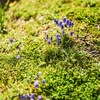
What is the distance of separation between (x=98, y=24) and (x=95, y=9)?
35.1 inches

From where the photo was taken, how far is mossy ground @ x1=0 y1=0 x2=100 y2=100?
3176 millimetres

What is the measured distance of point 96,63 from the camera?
364 centimetres

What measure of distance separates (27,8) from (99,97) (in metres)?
5.37

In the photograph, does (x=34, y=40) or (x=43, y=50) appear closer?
(x=43, y=50)

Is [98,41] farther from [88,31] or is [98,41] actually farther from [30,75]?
[30,75]

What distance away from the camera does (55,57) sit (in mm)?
3906

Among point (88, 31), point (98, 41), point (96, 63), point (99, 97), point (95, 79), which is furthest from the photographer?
point (88, 31)

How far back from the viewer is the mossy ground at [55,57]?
318 centimetres

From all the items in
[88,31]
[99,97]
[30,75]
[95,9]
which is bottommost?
[99,97]

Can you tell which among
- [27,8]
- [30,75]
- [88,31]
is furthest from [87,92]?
[27,8]

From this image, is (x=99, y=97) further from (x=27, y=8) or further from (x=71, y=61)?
(x=27, y=8)

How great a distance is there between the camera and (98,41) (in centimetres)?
407

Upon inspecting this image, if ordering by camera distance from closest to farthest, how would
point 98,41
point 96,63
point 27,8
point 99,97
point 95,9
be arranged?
1. point 99,97
2. point 96,63
3. point 98,41
4. point 95,9
5. point 27,8

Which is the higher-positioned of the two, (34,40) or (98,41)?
(34,40)
